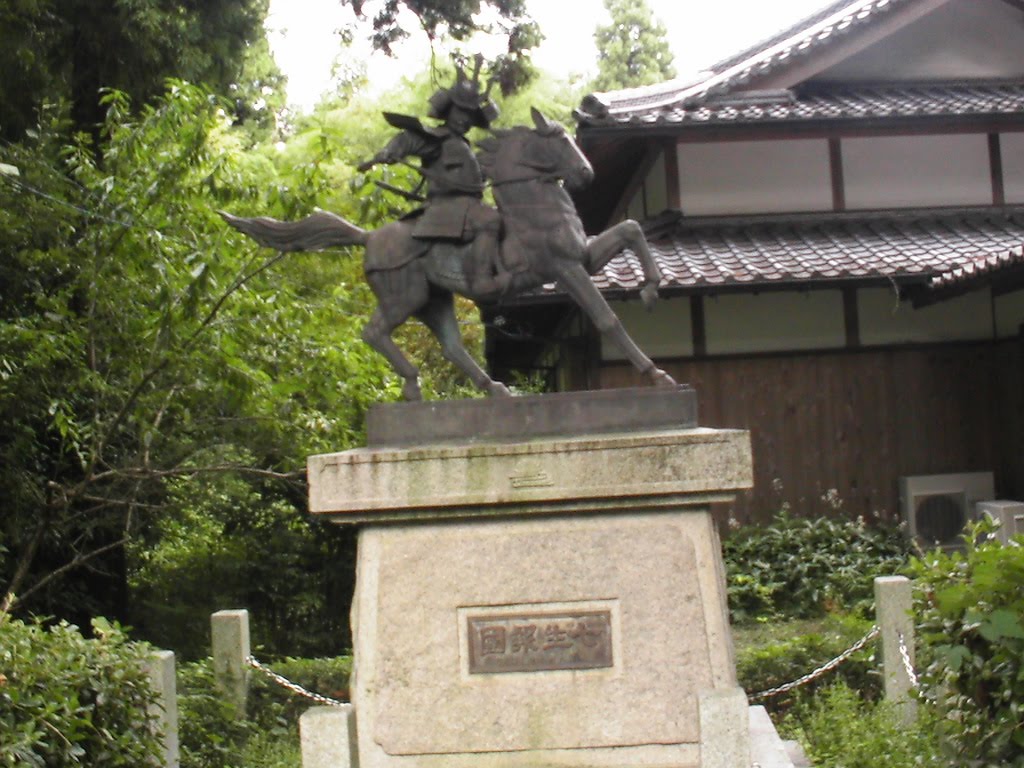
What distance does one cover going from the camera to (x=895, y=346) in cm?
1295

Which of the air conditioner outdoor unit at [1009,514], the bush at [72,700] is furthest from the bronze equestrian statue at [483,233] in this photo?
the air conditioner outdoor unit at [1009,514]

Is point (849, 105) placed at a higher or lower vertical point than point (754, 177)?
higher

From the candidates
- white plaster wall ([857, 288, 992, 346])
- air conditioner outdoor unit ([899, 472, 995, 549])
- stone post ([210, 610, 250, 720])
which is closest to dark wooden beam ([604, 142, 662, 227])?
white plaster wall ([857, 288, 992, 346])

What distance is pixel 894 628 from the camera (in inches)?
289

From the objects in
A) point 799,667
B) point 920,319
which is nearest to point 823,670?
point 799,667

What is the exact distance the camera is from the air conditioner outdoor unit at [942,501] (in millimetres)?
12711

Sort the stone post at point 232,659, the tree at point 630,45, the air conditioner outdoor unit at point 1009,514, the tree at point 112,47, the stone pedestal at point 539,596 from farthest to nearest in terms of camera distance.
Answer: the tree at point 630,45, the air conditioner outdoor unit at point 1009,514, the tree at point 112,47, the stone post at point 232,659, the stone pedestal at point 539,596

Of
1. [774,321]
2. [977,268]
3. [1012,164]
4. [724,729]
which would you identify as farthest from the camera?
[1012,164]

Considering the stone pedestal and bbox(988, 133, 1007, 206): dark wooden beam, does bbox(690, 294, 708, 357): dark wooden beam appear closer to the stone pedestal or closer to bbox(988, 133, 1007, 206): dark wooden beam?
bbox(988, 133, 1007, 206): dark wooden beam

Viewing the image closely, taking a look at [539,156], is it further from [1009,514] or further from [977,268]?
[1009,514]

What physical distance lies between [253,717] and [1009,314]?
8.84 metres

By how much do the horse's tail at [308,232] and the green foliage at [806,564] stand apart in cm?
623

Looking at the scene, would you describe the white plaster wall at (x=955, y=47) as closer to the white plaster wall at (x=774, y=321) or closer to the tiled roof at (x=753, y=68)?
the tiled roof at (x=753, y=68)

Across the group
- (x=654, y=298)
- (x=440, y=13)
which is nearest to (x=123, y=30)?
(x=440, y=13)
